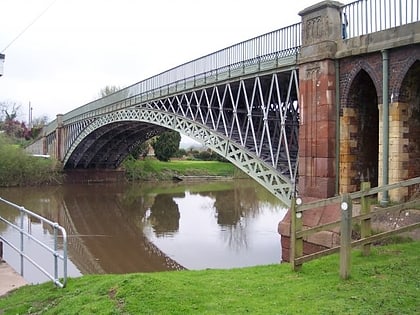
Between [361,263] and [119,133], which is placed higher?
[119,133]

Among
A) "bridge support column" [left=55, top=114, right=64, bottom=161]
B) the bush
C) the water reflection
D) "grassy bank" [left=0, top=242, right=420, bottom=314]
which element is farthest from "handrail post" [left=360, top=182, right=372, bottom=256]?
"bridge support column" [left=55, top=114, right=64, bottom=161]

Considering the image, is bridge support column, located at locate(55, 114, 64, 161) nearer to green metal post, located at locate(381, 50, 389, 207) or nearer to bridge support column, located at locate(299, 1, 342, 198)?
bridge support column, located at locate(299, 1, 342, 198)

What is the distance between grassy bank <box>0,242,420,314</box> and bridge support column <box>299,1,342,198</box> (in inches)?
186

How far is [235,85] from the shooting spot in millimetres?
16641

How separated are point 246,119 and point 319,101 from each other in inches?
266

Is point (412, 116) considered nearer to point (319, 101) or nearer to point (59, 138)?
point (319, 101)

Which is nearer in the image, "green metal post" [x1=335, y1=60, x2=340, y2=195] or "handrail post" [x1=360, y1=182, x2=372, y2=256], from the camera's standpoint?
"handrail post" [x1=360, y1=182, x2=372, y2=256]

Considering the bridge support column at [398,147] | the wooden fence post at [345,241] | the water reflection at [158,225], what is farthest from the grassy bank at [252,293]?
the water reflection at [158,225]

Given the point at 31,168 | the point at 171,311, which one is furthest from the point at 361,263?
the point at 31,168

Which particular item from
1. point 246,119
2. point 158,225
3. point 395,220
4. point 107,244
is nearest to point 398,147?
point 395,220

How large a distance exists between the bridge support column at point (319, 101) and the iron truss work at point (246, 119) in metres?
1.19

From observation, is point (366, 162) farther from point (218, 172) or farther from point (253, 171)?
point (218, 172)

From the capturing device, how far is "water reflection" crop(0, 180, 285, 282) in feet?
50.3

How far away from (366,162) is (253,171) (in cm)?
476
